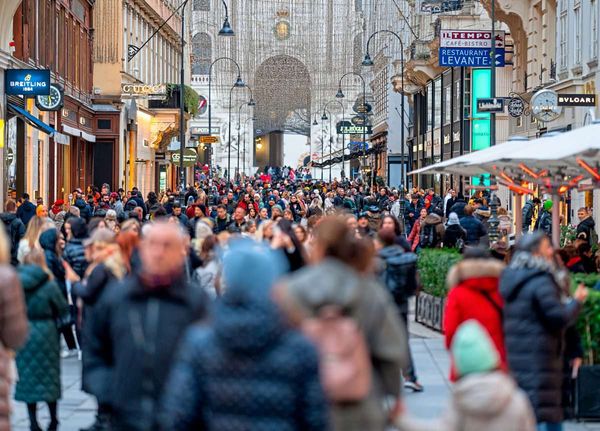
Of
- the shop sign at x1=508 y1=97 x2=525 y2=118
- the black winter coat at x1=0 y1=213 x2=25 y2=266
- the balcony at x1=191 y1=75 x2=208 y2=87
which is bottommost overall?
the black winter coat at x1=0 y1=213 x2=25 y2=266

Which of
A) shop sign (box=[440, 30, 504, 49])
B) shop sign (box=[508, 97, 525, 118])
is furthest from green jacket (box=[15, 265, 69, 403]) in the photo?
shop sign (box=[508, 97, 525, 118])

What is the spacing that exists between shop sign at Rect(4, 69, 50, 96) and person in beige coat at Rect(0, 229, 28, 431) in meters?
27.0

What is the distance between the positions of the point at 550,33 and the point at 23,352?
101ft

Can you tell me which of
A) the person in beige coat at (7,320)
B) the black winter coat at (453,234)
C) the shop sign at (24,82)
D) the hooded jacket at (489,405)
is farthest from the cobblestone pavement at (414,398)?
the shop sign at (24,82)

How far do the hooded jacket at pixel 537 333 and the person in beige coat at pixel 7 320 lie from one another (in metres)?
3.01

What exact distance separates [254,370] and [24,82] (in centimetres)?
2970

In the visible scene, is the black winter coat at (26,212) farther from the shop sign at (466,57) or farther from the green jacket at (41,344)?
the green jacket at (41,344)

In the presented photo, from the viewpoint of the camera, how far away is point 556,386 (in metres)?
8.76

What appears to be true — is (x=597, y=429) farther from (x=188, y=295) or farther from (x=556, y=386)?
(x=188, y=295)

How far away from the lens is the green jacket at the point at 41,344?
10289 mm

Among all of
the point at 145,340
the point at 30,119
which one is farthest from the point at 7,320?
the point at 30,119

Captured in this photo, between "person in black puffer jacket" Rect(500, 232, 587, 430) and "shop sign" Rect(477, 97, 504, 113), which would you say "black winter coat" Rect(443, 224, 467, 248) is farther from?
"person in black puffer jacket" Rect(500, 232, 587, 430)

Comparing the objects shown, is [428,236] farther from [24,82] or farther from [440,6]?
[440,6]

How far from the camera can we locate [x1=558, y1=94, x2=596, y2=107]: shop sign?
28891 mm
